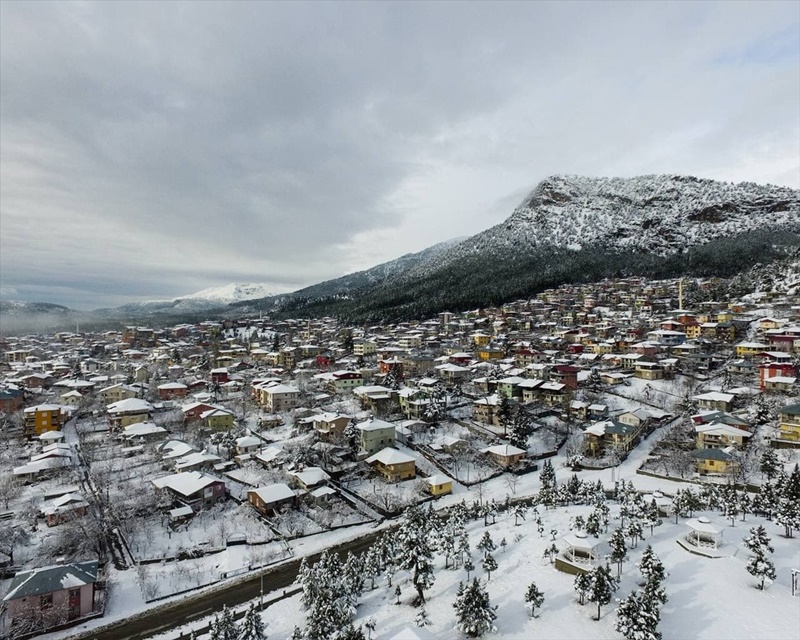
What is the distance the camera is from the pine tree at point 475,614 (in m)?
20.2

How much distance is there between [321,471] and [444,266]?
508 feet

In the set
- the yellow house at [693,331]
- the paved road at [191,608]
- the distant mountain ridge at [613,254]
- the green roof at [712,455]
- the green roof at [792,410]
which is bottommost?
the paved road at [191,608]

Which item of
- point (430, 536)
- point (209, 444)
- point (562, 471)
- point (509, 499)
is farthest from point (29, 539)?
point (562, 471)

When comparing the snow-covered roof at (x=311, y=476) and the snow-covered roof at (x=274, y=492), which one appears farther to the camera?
the snow-covered roof at (x=311, y=476)

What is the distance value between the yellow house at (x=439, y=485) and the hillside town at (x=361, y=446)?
29 cm

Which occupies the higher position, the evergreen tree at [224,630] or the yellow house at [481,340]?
the yellow house at [481,340]

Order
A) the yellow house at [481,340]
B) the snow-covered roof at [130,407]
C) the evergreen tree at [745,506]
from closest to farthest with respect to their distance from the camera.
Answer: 1. the evergreen tree at [745,506]
2. the snow-covered roof at [130,407]
3. the yellow house at [481,340]

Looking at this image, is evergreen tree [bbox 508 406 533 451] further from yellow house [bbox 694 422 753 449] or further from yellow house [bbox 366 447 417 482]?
yellow house [bbox 694 422 753 449]

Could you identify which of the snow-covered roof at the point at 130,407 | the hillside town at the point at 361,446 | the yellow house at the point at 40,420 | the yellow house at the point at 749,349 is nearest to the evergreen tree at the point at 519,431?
the hillside town at the point at 361,446

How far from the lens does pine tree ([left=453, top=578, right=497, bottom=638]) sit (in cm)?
2017

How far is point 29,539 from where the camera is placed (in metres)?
31.2

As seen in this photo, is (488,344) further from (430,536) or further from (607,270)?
(607,270)

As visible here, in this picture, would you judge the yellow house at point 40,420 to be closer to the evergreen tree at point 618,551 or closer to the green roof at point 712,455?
the evergreen tree at point 618,551

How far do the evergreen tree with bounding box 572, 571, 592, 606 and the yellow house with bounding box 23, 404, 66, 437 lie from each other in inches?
2377
